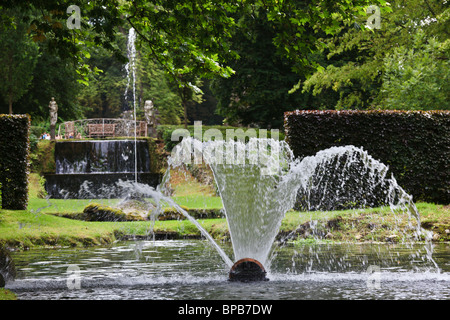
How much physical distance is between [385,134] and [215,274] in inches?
440

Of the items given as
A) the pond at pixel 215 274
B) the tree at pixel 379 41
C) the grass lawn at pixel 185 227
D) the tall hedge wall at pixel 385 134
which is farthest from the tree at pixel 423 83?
the pond at pixel 215 274

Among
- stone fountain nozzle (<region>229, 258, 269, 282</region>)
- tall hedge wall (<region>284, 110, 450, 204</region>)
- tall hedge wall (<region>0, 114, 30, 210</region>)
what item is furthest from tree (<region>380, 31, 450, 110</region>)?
stone fountain nozzle (<region>229, 258, 269, 282</region>)

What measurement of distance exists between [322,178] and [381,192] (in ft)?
6.39

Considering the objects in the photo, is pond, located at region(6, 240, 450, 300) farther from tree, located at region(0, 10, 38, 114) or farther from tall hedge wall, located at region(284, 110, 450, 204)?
tree, located at region(0, 10, 38, 114)

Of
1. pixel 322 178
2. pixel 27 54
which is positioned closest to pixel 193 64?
pixel 322 178

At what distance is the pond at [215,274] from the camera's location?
7.04m

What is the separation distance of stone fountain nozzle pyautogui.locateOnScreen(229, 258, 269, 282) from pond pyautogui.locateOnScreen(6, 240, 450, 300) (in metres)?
0.17

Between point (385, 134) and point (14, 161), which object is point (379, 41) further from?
point (14, 161)

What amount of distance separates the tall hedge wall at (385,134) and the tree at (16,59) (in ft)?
66.6

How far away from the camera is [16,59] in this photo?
32.0 metres

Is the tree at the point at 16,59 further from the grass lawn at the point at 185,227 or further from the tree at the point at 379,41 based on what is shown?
the grass lawn at the point at 185,227

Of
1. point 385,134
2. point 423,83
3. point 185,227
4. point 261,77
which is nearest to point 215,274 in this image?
point 185,227

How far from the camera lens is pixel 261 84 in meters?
30.2

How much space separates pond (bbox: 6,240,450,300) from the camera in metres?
7.04
